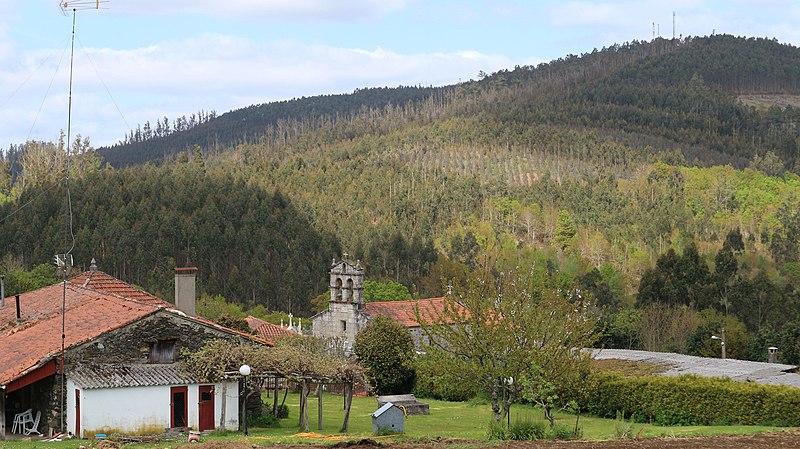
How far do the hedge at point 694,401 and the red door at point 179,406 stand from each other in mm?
14145

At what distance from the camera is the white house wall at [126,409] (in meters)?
29.9

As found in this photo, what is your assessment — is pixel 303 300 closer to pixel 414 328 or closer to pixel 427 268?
pixel 427 268

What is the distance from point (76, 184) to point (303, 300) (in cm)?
3637

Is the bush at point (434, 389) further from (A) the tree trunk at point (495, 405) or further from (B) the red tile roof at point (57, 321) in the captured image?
(B) the red tile roof at point (57, 321)

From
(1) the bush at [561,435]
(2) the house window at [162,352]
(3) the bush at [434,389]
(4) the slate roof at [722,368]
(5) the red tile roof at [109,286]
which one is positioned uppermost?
(5) the red tile roof at [109,286]

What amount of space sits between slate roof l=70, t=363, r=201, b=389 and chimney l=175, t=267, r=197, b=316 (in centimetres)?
861

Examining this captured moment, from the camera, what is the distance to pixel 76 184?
405 ft

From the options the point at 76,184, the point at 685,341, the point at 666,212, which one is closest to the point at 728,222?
the point at 666,212

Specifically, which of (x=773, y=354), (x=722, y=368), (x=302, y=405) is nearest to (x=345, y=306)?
(x=773, y=354)

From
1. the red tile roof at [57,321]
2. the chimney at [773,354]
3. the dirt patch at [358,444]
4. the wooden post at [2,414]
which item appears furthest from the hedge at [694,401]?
the chimney at [773,354]

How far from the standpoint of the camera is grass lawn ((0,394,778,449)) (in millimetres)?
27781

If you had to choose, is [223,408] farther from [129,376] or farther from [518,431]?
[518,431]

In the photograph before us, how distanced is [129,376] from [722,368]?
86.1 feet

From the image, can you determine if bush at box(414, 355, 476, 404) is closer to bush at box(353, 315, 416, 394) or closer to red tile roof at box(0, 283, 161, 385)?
bush at box(353, 315, 416, 394)
